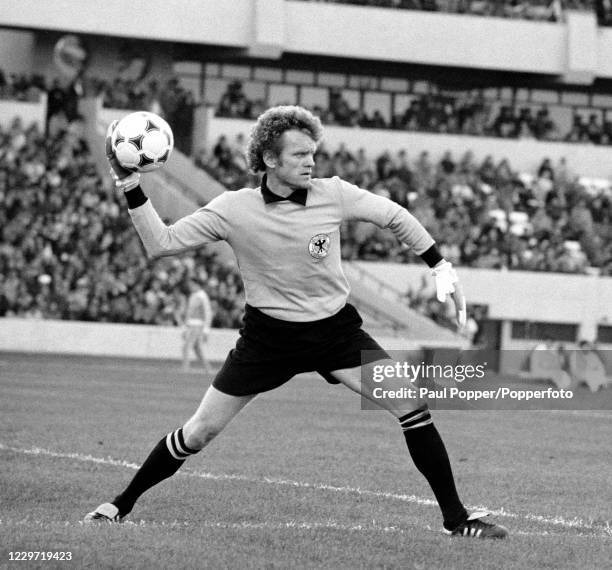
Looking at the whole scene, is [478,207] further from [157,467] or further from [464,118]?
[157,467]

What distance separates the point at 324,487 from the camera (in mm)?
10328

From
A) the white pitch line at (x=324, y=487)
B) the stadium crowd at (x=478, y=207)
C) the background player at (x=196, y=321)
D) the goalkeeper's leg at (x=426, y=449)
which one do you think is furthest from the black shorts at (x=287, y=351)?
the stadium crowd at (x=478, y=207)

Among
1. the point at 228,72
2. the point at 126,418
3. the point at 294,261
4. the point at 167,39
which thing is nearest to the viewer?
the point at 294,261

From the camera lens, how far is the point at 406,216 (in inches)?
305

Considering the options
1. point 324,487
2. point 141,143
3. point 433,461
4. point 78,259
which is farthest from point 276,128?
point 78,259

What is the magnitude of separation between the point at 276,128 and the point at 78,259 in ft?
88.5

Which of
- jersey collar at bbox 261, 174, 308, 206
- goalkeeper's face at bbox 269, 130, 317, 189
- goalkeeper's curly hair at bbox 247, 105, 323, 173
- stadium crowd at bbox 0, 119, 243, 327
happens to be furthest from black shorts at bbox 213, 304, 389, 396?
stadium crowd at bbox 0, 119, 243, 327

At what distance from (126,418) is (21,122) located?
81.6ft

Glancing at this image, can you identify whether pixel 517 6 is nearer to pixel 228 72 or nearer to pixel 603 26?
pixel 603 26

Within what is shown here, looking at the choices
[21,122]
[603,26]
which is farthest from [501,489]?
[603,26]

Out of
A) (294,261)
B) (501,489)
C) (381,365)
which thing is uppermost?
(294,261)

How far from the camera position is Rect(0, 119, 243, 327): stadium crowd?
33.1 m

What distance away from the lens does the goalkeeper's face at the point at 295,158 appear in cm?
759

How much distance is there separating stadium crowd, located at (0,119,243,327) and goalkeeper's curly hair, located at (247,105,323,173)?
25524mm
